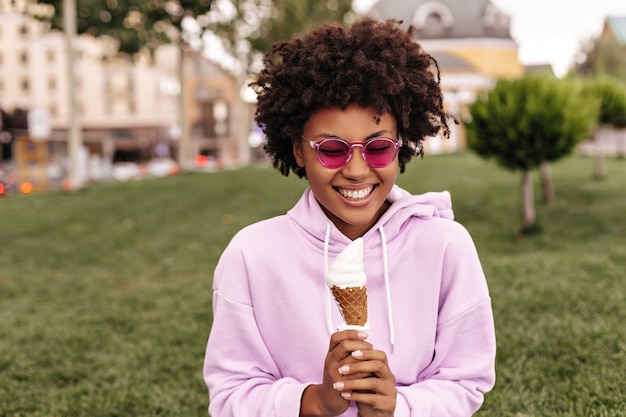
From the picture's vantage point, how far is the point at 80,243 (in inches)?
380

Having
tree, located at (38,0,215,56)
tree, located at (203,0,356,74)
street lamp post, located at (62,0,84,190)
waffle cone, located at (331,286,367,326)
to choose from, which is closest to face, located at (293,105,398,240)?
waffle cone, located at (331,286,367,326)

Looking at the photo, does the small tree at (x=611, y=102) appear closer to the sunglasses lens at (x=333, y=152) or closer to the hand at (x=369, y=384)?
the sunglasses lens at (x=333, y=152)

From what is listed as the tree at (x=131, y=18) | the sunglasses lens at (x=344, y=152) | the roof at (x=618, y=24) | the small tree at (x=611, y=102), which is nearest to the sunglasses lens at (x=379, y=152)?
the sunglasses lens at (x=344, y=152)

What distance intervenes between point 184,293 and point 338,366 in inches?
218

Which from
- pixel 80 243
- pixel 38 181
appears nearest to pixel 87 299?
pixel 80 243

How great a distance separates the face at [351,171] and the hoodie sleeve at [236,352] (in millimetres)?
337

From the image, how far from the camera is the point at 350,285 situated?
1646 millimetres

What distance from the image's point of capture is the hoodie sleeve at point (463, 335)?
1.96m

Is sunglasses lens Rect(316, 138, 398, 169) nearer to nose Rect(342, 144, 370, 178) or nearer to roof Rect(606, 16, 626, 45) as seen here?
nose Rect(342, 144, 370, 178)

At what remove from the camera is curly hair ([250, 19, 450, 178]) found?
1.93 m

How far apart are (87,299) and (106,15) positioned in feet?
29.1

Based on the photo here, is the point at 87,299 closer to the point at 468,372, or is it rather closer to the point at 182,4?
the point at 468,372

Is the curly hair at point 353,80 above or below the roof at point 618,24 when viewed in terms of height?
below

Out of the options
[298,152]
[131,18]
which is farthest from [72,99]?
[298,152]
